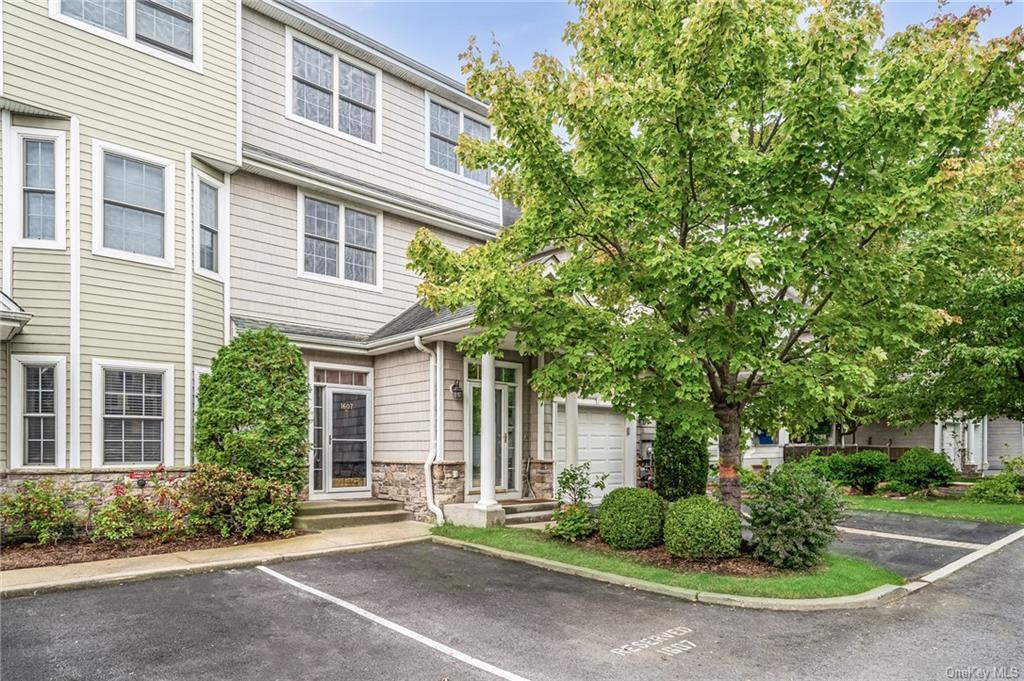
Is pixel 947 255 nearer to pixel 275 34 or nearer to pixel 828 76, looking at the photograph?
pixel 828 76

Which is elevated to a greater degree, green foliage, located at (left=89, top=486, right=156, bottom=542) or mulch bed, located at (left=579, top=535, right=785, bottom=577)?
green foliage, located at (left=89, top=486, right=156, bottom=542)

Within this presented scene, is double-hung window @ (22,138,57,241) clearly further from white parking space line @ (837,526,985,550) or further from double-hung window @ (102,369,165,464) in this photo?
white parking space line @ (837,526,985,550)

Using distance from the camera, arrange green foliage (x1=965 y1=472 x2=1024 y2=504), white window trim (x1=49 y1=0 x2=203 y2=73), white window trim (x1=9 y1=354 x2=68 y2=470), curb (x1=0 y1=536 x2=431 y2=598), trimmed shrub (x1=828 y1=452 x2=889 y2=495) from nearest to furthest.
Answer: curb (x1=0 y1=536 x2=431 y2=598) < white window trim (x1=9 y1=354 x2=68 y2=470) < white window trim (x1=49 y1=0 x2=203 y2=73) < green foliage (x1=965 y1=472 x2=1024 y2=504) < trimmed shrub (x1=828 y1=452 x2=889 y2=495)

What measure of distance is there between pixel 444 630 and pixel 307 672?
1366 mm

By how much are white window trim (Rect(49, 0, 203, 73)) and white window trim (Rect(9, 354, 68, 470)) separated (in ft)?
16.4

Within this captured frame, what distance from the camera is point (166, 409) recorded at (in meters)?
10.2

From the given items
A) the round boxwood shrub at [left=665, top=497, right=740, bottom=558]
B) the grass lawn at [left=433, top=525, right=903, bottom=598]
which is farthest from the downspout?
the round boxwood shrub at [left=665, top=497, right=740, bottom=558]

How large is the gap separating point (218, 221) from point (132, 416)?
3.70 m

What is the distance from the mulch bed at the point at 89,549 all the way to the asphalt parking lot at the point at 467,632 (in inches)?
58.0

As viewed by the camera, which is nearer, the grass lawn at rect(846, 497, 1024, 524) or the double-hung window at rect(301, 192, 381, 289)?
the double-hung window at rect(301, 192, 381, 289)

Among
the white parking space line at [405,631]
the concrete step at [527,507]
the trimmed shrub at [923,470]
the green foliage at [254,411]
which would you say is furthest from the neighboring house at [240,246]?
the trimmed shrub at [923,470]

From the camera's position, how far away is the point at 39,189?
30.9 feet

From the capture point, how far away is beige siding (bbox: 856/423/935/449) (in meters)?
26.1

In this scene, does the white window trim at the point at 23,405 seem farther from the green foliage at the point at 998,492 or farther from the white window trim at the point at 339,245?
the green foliage at the point at 998,492
